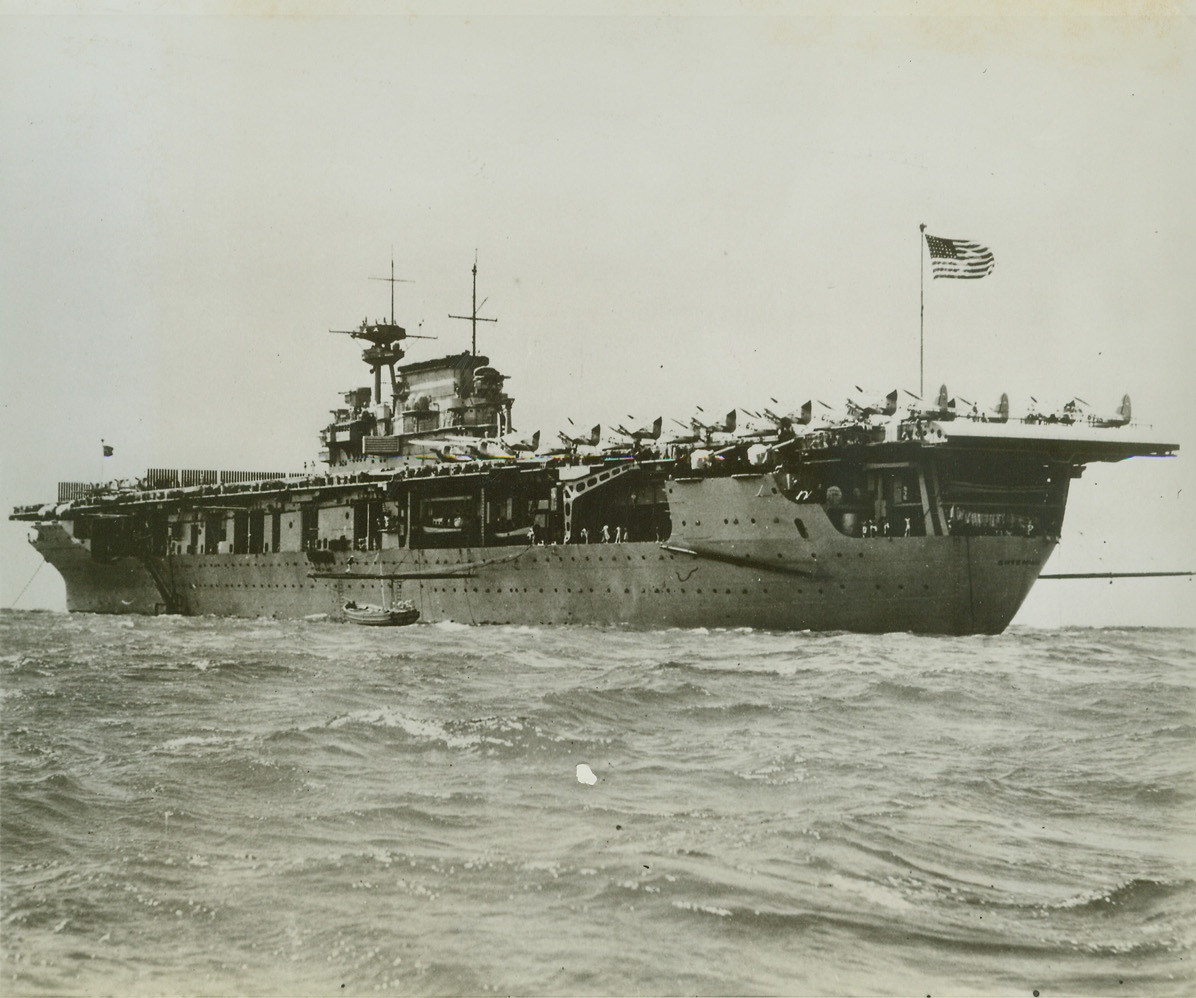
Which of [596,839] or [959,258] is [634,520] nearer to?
[959,258]

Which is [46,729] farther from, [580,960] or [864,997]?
[864,997]

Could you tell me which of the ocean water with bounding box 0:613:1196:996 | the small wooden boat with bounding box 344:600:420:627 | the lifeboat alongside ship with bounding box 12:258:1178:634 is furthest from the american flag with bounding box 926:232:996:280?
the small wooden boat with bounding box 344:600:420:627

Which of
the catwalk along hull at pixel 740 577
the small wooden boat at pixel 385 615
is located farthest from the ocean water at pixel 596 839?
the small wooden boat at pixel 385 615

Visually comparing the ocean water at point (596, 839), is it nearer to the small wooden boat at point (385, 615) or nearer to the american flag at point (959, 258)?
the american flag at point (959, 258)

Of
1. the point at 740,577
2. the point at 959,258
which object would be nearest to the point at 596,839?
the point at 959,258

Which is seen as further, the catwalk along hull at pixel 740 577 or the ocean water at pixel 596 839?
the catwalk along hull at pixel 740 577

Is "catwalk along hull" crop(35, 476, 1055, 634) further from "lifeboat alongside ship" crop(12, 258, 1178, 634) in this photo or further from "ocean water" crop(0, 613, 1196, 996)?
"ocean water" crop(0, 613, 1196, 996)
